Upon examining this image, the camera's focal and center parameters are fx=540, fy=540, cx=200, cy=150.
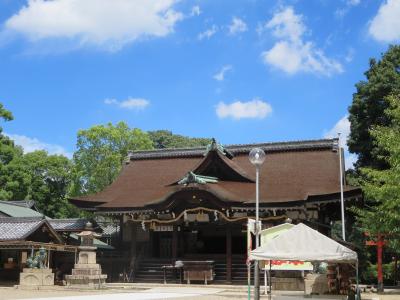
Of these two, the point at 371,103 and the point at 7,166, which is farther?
the point at 7,166

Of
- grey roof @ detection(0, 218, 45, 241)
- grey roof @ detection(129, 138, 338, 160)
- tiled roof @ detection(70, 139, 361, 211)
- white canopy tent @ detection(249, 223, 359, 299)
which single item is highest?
grey roof @ detection(129, 138, 338, 160)

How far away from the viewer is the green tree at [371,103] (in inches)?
1219

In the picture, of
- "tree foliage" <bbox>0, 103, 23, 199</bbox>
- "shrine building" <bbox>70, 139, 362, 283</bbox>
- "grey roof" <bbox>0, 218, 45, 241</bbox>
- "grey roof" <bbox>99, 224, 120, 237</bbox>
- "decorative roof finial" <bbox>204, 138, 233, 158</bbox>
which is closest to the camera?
"shrine building" <bbox>70, 139, 362, 283</bbox>

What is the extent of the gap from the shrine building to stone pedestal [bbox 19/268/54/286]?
172 inches

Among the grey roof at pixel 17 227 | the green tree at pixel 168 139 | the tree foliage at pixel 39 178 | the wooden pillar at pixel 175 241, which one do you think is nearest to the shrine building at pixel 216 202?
the wooden pillar at pixel 175 241

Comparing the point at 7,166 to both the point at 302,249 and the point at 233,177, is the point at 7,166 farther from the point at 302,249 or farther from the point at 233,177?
the point at 302,249

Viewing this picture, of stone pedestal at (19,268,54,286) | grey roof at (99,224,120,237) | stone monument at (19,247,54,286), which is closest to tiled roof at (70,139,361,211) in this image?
stone monument at (19,247,54,286)

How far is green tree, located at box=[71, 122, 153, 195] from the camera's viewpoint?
42.9 metres

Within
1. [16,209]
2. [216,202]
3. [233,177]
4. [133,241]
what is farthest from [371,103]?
[16,209]

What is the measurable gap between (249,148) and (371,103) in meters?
7.61

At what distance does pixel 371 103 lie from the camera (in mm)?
31703

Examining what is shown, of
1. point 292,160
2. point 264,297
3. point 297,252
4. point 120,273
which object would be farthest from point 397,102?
point 120,273

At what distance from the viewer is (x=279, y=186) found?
2727 centimetres

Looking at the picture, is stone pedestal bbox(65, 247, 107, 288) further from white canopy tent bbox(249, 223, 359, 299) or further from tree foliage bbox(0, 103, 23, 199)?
tree foliage bbox(0, 103, 23, 199)
